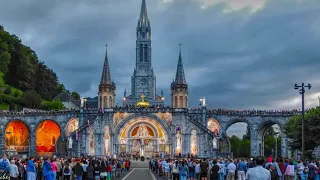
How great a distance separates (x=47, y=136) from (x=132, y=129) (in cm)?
1759

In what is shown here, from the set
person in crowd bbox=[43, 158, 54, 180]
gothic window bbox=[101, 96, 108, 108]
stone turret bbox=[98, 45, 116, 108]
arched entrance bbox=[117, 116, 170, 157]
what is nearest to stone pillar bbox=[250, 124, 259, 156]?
arched entrance bbox=[117, 116, 170, 157]

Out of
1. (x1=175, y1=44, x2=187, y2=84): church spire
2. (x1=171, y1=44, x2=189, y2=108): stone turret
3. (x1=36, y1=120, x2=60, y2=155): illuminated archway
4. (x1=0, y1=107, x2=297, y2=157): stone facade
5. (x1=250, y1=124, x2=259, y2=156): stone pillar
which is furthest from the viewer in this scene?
(x1=175, y1=44, x2=187, y2=84): church spire

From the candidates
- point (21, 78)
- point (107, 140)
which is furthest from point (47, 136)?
point (21, 78)

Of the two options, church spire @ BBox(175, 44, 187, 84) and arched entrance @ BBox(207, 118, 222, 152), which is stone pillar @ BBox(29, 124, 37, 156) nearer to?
church spire @ BBox(175, 44, 187, 84)

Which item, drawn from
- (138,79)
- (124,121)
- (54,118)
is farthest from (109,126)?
(138,79)

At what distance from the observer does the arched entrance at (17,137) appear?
9534cm

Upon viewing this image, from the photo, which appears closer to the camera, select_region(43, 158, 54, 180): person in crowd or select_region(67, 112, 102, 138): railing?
select_region(43, 158, 54, 180): person in crowd

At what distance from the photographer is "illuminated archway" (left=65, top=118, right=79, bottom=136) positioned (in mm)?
94744

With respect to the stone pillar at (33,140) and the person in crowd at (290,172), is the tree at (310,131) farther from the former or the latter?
the stone pillar at (33,140)

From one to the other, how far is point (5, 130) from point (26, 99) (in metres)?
16.8

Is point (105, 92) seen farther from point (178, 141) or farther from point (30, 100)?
point (178, 141)

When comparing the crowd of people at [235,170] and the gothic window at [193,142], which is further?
the gothic window at [193,142]

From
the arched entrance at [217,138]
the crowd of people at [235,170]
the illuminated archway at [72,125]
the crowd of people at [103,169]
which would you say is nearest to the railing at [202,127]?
the arched entrance at [217,138]

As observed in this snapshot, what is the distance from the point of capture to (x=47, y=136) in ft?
327
